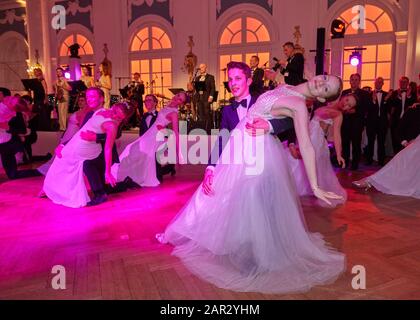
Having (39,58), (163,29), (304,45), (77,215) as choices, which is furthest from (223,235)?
(39,58)

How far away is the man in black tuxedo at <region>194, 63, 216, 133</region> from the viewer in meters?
9.89

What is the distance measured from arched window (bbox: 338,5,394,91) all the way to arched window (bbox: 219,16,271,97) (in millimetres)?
2309

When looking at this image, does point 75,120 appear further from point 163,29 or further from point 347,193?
point 163,29

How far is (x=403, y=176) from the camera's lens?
4871 mm

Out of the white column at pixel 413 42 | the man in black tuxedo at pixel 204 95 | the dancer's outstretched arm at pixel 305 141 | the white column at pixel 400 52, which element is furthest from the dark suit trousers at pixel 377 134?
the dancer's outstretched arm at pixel 305 141

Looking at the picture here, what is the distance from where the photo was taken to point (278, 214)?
249 cm

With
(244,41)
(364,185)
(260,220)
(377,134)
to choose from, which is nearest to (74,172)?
(260,220)

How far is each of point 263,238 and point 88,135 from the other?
275 cm

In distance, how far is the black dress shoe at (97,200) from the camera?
4.51 meters

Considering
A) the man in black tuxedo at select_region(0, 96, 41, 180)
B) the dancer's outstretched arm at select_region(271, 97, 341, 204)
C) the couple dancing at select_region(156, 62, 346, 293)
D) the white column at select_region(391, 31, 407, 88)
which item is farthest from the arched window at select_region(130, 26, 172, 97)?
the dancer's outstretched arm at select_region(271, 97, 341, 204)

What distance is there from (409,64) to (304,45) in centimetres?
289

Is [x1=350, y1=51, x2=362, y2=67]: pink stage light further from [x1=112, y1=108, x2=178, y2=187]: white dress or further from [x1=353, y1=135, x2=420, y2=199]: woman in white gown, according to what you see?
[x1=112, y1=108, x2=178, y2=187]: white dress

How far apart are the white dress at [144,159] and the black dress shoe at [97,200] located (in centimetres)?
70

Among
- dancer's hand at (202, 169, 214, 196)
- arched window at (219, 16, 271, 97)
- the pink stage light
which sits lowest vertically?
dancer's hand at (202, 169, 214, 196)
